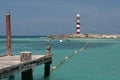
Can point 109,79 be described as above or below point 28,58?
below

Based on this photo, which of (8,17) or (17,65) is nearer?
(17,65)

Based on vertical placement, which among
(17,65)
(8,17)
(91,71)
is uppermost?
(8,17)

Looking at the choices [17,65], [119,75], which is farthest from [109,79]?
[17,65]

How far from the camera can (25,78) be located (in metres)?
24.3

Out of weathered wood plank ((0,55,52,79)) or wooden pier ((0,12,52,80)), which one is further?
wooden pier ((0,12,52,80))

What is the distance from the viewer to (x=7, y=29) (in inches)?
1030

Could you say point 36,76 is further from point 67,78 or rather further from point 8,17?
point 8,17

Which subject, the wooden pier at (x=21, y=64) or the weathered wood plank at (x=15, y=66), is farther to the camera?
the wooden pier at (x=21, y=64)

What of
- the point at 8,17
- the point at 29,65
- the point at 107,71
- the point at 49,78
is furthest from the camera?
the point at 107,71

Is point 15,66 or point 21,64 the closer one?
point 15,66

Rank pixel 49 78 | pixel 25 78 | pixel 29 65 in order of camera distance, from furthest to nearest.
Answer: pixel 49 78
pixel 25 78
pixel 29 65

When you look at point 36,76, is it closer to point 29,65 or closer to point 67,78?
point 67,78

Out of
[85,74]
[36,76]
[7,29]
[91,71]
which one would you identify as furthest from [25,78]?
[91,71]

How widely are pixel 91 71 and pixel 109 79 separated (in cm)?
467
